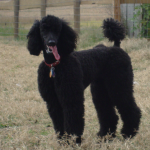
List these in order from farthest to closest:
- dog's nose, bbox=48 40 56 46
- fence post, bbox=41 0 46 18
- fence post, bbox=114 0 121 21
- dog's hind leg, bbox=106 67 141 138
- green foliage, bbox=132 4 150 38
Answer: fence post, bbox=41 0 46 18 < green foliage, bbox=132 4 150 38 < fence post, bbox=114 0 121 21 < dog's hind leg, bbox=106 67 141 138 < dog's nose, bbox=48 40 56 46

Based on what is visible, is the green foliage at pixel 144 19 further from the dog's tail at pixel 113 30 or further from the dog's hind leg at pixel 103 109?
the dog's hind leg at pixel 103 109

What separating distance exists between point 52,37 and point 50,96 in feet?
2.30

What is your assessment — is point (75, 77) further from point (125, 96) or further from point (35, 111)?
point (35, 111)

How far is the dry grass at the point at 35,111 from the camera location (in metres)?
3.19

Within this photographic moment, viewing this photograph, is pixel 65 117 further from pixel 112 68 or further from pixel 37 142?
pixel 112 68

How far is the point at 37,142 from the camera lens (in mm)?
3342

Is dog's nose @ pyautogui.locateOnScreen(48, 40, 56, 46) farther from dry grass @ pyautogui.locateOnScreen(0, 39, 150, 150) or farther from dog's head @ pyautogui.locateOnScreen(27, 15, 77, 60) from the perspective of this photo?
dry grass @ pyautogui.locateOnScreen(0, 39, 150, 150)

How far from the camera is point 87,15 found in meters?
10.1

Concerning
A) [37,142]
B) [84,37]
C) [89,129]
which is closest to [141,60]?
[84,37]

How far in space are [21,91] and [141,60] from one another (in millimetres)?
3696

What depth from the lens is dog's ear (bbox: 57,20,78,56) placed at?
10.0 feet

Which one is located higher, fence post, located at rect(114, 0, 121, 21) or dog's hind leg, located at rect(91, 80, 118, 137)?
fence post, located at rect(114, 0, 121, 21)

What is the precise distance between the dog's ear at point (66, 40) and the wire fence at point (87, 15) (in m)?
4.21

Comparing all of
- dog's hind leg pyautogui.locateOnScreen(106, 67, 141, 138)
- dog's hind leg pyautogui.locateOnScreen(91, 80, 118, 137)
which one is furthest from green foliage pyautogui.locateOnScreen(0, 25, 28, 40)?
dog's hind leg pyautogui.locateOnScreen(106, 67, 141, 138)
